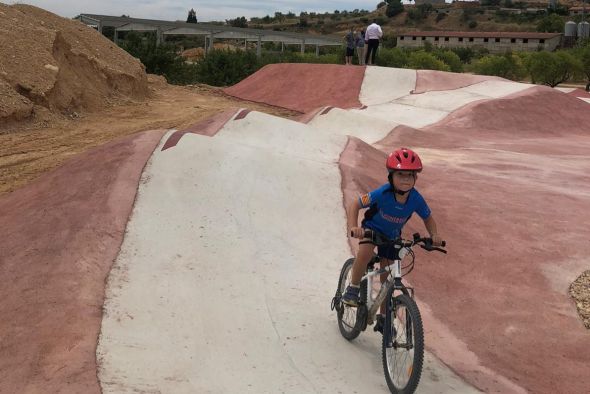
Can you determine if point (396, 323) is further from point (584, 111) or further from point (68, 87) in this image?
point (584, 111)

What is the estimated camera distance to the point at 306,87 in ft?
68.7

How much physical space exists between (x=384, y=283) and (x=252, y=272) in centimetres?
191

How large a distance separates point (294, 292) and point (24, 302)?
2404 millimetres

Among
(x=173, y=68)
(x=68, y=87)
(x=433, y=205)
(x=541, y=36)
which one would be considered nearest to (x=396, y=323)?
(x=433, y=205)

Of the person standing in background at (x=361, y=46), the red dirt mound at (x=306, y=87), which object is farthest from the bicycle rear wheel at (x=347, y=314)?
the person standing in background at (x=361, y=46)

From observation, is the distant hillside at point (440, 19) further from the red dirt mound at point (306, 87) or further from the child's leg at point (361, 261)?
the child's leg at point (361, 261)

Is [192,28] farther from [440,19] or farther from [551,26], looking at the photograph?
[440,19]

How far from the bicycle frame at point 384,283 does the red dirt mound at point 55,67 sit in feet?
32.5

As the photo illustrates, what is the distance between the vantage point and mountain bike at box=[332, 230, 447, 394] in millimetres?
3508

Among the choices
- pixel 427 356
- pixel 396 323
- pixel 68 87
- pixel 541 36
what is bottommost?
pixel 427 356

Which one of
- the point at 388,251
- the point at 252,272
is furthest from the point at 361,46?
the point at 388,251

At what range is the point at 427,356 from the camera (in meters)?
4.66

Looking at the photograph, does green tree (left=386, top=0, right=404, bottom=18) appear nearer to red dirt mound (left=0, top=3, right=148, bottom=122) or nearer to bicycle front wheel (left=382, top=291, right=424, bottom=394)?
red dirt mound (left=0, top=3, right=148, bottom=122)

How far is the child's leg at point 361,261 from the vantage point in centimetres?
409
